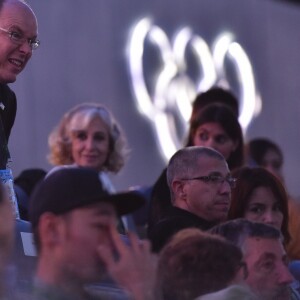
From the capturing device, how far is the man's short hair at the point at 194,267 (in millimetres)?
4484

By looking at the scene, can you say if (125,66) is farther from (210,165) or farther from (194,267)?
(194,267)

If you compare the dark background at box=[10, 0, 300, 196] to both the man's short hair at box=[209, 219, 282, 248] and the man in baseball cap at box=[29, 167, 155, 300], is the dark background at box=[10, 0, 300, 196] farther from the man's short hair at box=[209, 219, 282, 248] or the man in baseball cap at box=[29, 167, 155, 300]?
the man in baseball cap at box=[29, 167, 155, 300]

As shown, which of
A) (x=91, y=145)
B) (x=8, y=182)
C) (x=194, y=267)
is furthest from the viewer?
(x=91, y=145)

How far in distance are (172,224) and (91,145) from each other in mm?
1976

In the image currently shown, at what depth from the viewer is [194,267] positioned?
4.51 m

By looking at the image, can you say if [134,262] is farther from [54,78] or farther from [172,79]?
[172,79]

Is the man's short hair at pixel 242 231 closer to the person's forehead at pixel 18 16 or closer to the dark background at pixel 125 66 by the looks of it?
the person's forehead at pixel 18 16

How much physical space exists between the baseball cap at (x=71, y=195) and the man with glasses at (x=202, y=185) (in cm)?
180

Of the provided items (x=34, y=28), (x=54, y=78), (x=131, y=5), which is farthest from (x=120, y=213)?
(x=131, y=5)

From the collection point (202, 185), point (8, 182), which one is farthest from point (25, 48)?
point (202, 185)

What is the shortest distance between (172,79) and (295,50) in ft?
7.76

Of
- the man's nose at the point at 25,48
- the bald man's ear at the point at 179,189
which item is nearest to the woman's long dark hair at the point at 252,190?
the bald man's ear at the point at 179,189

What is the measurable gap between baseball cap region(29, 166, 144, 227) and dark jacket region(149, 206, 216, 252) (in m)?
1.22

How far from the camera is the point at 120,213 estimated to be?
426 cm
